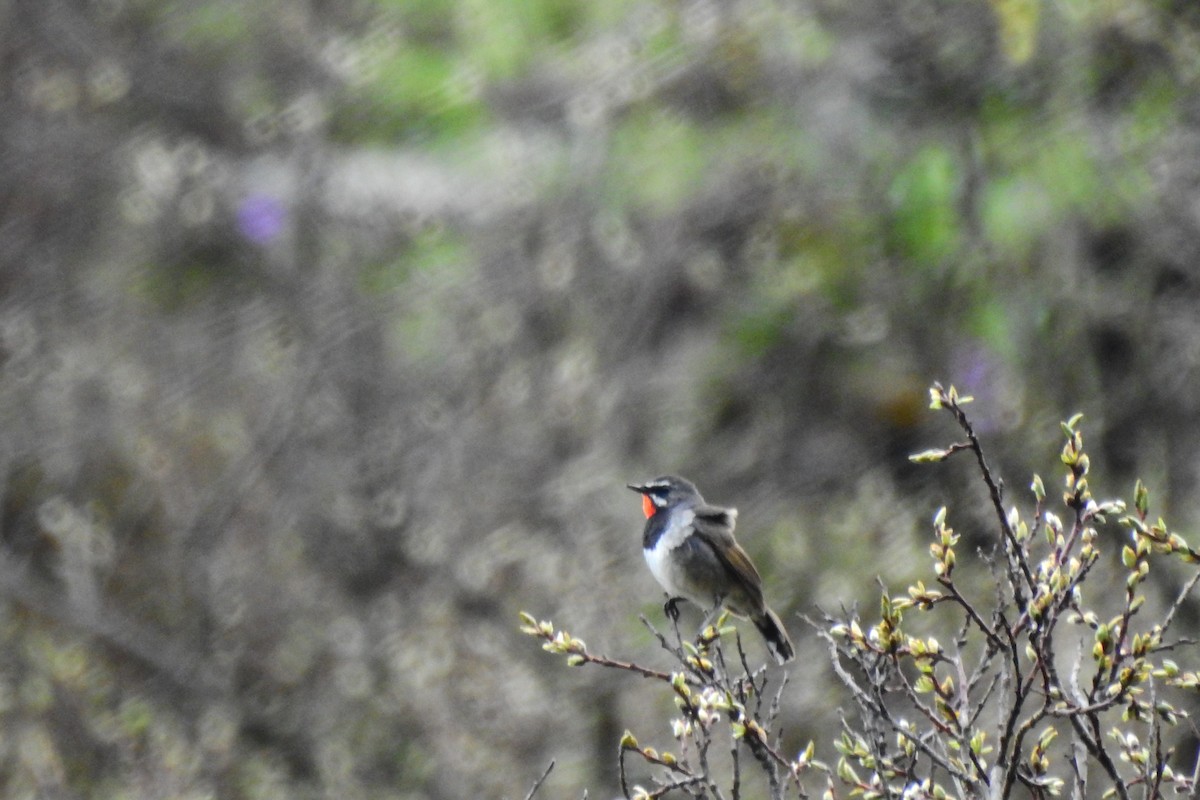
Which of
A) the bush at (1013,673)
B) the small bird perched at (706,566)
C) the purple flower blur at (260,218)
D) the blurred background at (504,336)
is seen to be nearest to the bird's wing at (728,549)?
the small bird perched at (706,566)

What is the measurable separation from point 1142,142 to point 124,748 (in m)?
5.33

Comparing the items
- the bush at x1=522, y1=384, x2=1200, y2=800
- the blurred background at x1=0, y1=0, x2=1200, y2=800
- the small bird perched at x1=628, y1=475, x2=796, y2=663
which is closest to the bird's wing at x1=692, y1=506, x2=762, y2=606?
the small bird perched at x1=628, y1=475, x2=796, y2=663

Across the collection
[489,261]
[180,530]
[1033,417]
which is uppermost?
[489,261]

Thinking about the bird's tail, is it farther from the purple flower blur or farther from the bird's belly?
the purple flower blur

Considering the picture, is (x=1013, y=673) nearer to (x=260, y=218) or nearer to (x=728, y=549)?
(x=728, y=549)

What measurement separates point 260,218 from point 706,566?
5112 mm

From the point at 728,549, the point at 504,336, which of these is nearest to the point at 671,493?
the point at 728,549

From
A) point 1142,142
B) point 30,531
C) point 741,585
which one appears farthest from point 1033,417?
point 30,531

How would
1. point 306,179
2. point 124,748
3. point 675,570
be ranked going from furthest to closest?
point 306,179 < point 124,748 < point 675,570

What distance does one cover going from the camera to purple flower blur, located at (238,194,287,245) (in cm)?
829

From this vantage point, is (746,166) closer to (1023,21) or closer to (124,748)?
(1023,21)

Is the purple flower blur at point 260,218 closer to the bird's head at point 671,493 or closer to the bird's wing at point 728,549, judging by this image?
the bird's head at point 671,493

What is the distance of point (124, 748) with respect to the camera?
6168 millimetres

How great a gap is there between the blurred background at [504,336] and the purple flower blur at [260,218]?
3 centimetres
